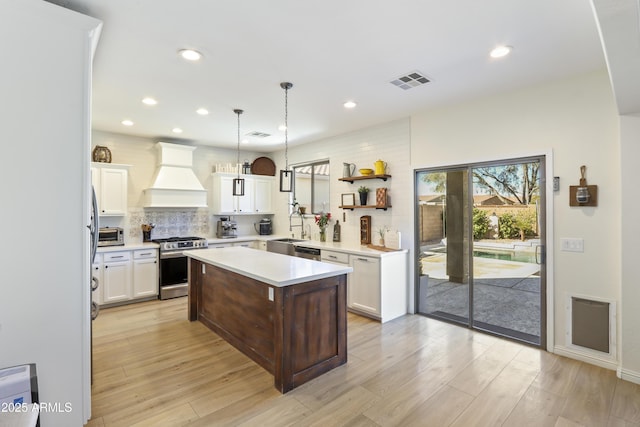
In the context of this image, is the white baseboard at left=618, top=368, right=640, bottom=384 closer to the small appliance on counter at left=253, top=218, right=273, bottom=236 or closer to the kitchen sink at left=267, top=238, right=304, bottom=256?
the kitchen sink at left=267, top=238, right=304, bottom=256

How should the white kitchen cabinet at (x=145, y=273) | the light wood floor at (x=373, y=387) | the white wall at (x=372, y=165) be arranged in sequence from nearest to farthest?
the light wood floor at (x=373, y=387), the white wall at (x=372, y=165), the white kitchen cabinet at (x=145, y=273)

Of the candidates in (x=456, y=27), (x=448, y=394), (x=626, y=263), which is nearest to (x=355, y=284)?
(x=448, y=394)

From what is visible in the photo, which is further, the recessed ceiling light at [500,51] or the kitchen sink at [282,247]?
the kitchen sink at [282,247]

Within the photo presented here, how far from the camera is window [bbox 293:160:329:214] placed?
19.7ft

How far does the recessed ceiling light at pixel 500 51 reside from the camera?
2.55 meters

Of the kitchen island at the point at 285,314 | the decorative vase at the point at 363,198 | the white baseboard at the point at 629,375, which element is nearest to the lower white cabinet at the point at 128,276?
the kitchen island at the point at 285,314

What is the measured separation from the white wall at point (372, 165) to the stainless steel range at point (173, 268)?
2.30m

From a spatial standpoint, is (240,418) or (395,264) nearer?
(240,418)

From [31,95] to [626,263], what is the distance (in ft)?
14.8

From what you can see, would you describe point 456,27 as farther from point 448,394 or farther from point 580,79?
point 448,394

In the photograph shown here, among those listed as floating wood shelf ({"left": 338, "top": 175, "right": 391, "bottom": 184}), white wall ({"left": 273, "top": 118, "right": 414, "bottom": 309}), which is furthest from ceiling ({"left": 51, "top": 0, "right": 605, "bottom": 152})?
floating wood shelf ({"left": 338, "top": 175, "right": 391, "bottom": 184})

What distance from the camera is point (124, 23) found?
2221mm

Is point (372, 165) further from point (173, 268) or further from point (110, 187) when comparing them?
point (110, 187)

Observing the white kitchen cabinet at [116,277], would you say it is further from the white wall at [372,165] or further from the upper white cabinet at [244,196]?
the white wall at [372,165]
